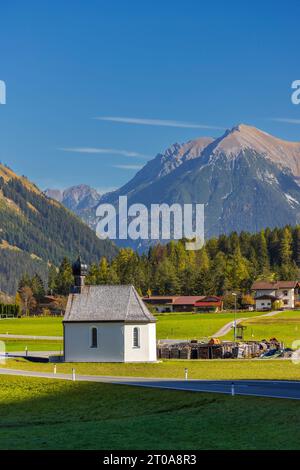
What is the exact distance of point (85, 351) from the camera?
263 feet

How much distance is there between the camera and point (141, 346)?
261 feet

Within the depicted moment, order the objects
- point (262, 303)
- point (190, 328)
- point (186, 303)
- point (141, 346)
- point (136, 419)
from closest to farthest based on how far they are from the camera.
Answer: point (136, 419) < point (141, 346) < point (190, 328) < point (262, 303) < point (186, 303)

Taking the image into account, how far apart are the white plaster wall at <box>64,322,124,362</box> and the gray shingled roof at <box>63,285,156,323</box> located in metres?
0.74

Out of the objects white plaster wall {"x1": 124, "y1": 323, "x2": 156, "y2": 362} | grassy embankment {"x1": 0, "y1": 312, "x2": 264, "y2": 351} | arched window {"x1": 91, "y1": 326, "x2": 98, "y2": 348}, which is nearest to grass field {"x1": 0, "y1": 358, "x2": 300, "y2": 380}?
white plaster wall {"x1": 124, "y1": 323, "x2": 156, "y2": 362}

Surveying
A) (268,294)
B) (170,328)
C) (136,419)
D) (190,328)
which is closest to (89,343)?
(136,419)

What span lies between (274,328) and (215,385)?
232 feet

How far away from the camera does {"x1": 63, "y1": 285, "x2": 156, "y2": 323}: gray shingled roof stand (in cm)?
8044

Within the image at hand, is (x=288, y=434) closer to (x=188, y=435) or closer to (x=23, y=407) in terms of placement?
(x=188, y=435)

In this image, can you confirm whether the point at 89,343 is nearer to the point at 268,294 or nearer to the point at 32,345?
the point at 32,345

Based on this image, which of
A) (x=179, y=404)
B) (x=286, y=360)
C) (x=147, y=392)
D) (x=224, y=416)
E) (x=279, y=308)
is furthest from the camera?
(x=279, y=308)

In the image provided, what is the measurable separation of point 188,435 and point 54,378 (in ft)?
78.6

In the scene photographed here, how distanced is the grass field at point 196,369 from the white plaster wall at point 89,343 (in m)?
2.67

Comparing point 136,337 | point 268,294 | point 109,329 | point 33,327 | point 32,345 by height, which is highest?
point 268,294
